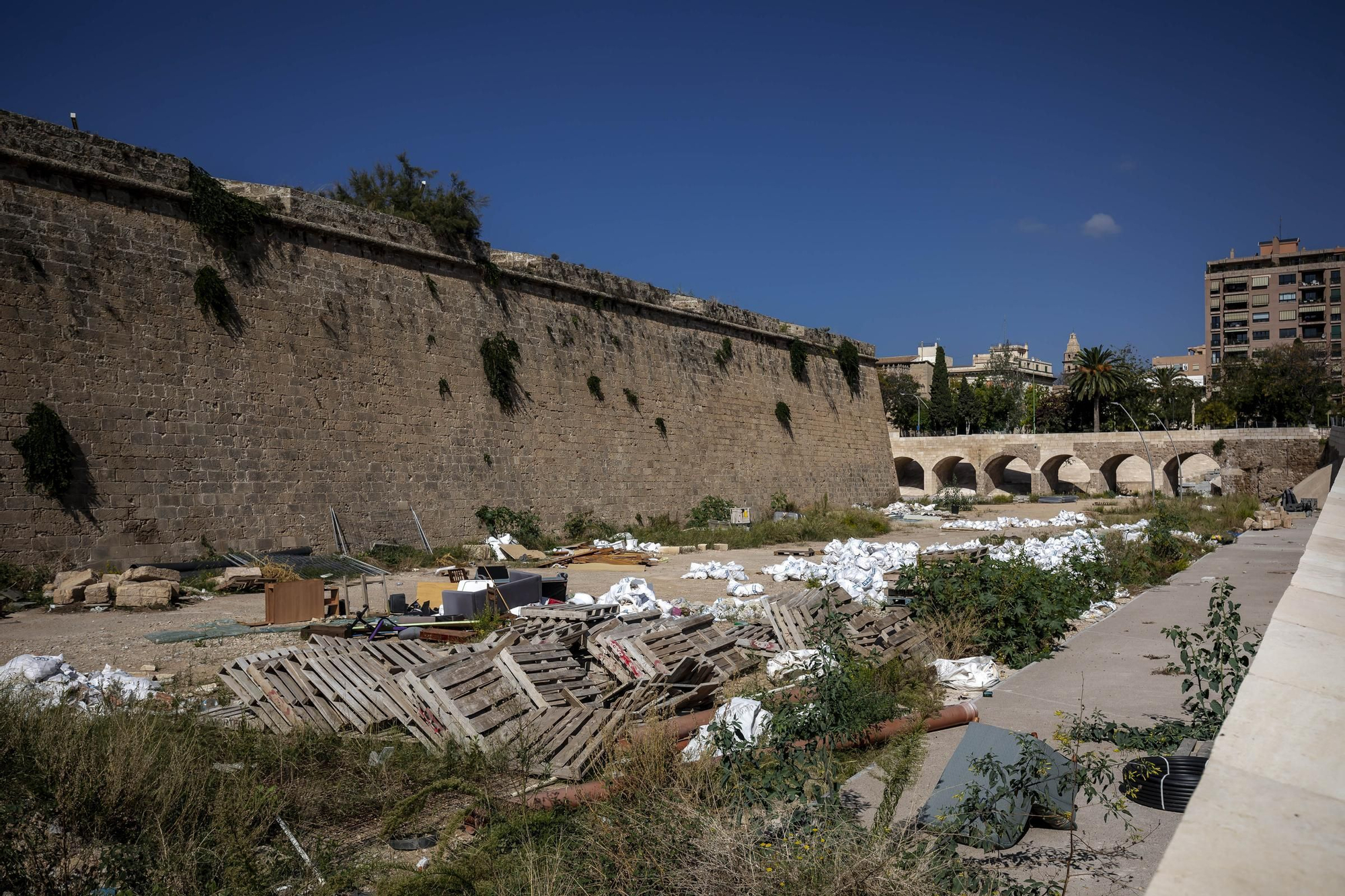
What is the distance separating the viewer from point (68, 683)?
21.1 ft

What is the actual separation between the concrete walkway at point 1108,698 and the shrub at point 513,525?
36.8 feet

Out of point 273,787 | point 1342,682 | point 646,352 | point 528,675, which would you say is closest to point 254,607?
point 528,675

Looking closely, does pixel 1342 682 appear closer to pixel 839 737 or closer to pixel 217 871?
pixel 839 737

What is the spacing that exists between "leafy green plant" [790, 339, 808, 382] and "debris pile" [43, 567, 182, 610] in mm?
21915

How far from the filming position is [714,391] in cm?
2577

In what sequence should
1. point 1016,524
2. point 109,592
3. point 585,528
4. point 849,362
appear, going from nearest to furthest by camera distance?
point 109,592, point 585,528, point 1016,524, point 849,362

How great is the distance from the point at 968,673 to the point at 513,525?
12278 millimetres

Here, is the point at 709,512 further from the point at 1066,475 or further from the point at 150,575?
the point at 1066,475

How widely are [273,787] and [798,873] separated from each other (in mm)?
2743

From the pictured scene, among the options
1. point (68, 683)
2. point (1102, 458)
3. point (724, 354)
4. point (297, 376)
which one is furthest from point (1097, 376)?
point (68, 683)

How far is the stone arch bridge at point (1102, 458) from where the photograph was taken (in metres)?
40.1

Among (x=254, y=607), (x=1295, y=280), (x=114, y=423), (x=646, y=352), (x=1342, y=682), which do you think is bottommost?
(x=254, y=607)

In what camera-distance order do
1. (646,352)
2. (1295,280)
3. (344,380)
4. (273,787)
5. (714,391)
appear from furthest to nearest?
(1295,280) < (714,391) < (646,352) < (344,380) < (273,787)

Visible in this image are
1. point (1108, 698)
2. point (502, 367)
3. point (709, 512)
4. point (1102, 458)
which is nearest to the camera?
point (1108, 698)
